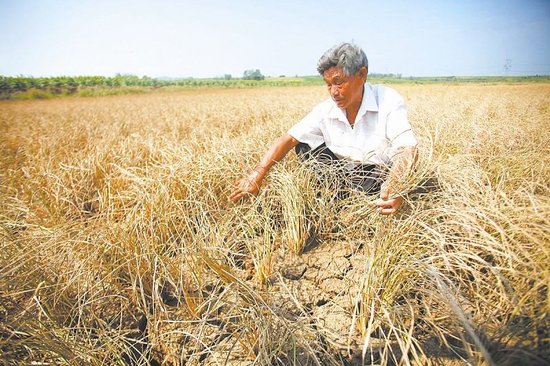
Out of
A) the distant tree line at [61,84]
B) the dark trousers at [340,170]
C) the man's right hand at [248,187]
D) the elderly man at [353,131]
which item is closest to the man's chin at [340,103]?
the elderly man at [353,131]

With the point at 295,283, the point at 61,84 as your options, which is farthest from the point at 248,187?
the point at 61,84

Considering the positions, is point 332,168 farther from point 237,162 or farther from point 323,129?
point 237,162

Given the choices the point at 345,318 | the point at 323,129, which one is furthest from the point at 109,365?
the point at 323,129

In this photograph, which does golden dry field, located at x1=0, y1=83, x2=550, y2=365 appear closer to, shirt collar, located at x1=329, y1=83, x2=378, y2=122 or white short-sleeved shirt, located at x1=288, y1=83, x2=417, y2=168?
white short-sleeved shirt, located at x1=288, y1=83, x2=417, y2=168

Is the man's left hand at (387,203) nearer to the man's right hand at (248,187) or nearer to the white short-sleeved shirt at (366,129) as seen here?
the white short-sleeved shirt at (366,129)

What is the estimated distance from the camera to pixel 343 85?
6.09 feet

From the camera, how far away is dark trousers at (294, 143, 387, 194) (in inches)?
78.2

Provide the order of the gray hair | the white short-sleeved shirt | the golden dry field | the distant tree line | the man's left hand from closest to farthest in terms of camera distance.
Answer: the golden dry field < the man's left hand < the gray hair < the white short-sleeved shirt < the distant tree line

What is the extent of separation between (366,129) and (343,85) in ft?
1.32

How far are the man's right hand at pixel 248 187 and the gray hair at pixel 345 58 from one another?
871 mm

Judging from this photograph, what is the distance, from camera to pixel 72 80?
3288cm

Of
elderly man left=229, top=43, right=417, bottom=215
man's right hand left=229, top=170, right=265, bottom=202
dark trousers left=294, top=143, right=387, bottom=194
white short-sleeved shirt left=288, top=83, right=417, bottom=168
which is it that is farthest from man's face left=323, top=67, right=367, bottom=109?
man's right hand left=229, top=170, right=265, bottom=202

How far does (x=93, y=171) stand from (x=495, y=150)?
3972 mm

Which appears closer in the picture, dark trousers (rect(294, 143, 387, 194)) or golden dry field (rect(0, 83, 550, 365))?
golden dry field (rect(0, 83, 550, 365))
